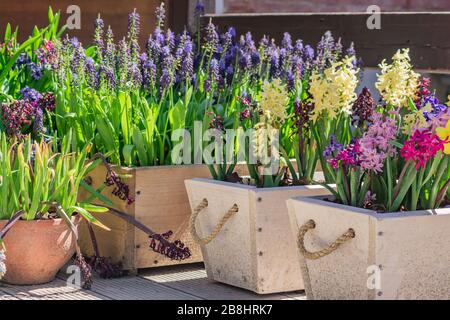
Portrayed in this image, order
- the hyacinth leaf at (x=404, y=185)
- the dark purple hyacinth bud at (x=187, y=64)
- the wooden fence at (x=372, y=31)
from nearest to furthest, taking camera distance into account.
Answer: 1. the hyacinth leaf at (x=404, y=185)
2. the dark purple hyacinth bud at (x=187, y=64)
3. the wooden fence at (x=372, y=31)

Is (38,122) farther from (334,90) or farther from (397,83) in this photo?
(397,83)

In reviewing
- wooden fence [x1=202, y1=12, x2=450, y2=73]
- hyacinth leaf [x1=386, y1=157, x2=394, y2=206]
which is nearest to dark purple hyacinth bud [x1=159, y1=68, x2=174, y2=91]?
hyacinth leaf [x1=386, y1=157, x2=394, y2=206]

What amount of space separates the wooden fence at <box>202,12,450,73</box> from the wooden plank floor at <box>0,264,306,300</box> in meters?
2.37

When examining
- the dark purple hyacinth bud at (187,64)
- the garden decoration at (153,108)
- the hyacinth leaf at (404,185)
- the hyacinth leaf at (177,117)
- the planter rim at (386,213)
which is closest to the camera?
the planter rim at (386,213)

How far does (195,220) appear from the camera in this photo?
172 inches

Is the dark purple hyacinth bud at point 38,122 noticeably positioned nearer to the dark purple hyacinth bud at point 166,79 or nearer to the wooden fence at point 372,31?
the dark purple hyacinth bud at point 166,79

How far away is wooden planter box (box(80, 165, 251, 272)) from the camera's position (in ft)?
14.8

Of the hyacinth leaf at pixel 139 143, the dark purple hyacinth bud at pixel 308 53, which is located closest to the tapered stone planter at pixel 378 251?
the hyacinth leaf at pixel 139 143

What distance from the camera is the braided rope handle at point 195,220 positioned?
4.17m

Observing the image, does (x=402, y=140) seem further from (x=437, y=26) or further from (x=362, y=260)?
(x=437, y=26)

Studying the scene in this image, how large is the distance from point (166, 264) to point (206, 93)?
3.00 feet

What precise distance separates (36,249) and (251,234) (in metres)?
0.88

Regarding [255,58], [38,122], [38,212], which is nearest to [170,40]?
[255,58]

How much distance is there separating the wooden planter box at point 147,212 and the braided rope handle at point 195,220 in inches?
10.2
